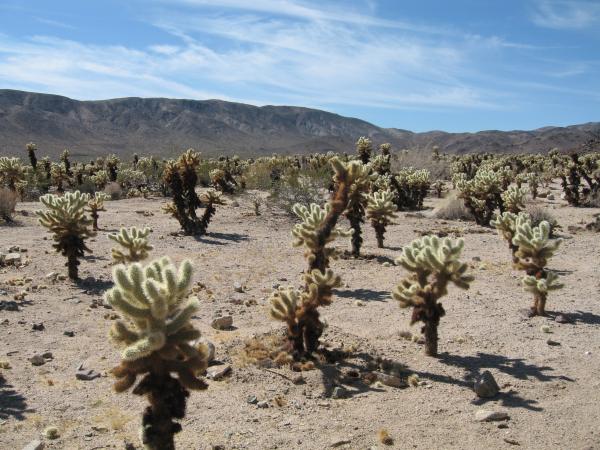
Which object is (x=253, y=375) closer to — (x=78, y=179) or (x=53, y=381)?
(x=53, y=381)

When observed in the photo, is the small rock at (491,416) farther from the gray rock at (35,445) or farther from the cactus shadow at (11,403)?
the cactus shadow at (11,403)

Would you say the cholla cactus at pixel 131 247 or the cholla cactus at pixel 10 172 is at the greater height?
the cholla cactus at pixel 10 172

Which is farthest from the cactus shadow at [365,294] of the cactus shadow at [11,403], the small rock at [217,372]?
the cactus shadow at [11,403]

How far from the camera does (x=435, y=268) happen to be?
25.7 ft

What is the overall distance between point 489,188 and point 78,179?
23597 millimetres

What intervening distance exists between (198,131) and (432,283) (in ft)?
405

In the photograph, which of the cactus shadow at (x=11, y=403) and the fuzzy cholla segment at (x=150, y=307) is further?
the cactus shadow at (x=11, y=403)

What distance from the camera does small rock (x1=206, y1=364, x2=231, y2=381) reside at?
23.2 ft

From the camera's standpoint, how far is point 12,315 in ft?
30.2

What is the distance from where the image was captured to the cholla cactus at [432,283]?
776 cm

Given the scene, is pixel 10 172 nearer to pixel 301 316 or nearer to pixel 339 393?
pixel 301 316

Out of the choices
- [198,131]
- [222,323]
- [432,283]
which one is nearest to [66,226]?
[222,323]

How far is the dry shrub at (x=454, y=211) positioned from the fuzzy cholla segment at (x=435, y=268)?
15427 mm

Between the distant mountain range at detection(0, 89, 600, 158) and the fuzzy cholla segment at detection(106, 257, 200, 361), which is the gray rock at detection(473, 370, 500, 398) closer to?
the fuzzy cholla segment at detection(106, 257, 200, 361)
